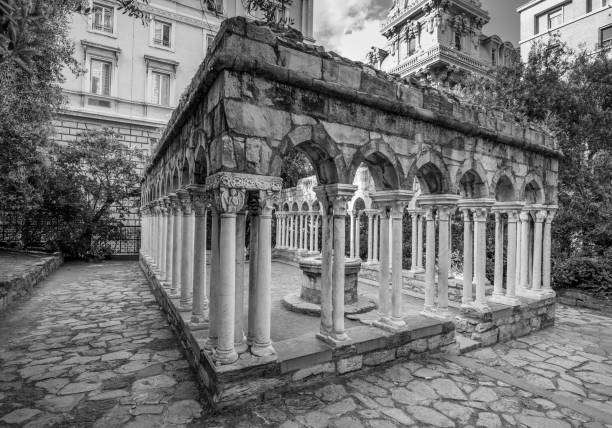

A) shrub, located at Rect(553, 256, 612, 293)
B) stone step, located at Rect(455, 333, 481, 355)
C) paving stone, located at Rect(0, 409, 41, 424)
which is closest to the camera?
paving stone, located at Rect(0, 409, 41, 424)

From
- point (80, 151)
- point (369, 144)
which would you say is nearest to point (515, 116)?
point (369, 144)

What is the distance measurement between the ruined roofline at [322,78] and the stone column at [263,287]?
1339mm

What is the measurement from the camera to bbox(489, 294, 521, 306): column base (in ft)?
20.1

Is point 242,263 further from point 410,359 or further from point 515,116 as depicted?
point 515,116

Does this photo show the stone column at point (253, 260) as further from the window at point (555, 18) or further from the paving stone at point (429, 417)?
the window at point (555, 18)

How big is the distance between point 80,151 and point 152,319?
10844mm

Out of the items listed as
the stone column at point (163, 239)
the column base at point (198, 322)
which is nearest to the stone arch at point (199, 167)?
the column base at point (198, 322)

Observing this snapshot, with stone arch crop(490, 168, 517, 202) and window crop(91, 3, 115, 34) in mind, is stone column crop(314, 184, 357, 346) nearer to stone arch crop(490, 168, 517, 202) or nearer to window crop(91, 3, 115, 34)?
stone arch crop(490, 168, 517, 202)

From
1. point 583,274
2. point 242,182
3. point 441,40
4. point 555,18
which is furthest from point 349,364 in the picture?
point 555,18

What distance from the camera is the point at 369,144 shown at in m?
4.48

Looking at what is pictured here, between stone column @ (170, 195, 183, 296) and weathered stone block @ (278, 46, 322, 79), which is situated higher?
weathered stone block @ (278, 46, 322, 79)

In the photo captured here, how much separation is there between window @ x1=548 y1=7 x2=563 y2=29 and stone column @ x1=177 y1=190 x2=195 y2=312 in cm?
2733

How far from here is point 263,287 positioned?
12.4 feet

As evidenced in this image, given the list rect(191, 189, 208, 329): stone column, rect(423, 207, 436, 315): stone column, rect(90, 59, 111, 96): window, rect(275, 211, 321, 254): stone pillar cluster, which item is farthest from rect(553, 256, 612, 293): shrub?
rect(90, 59, 111, 96): window
